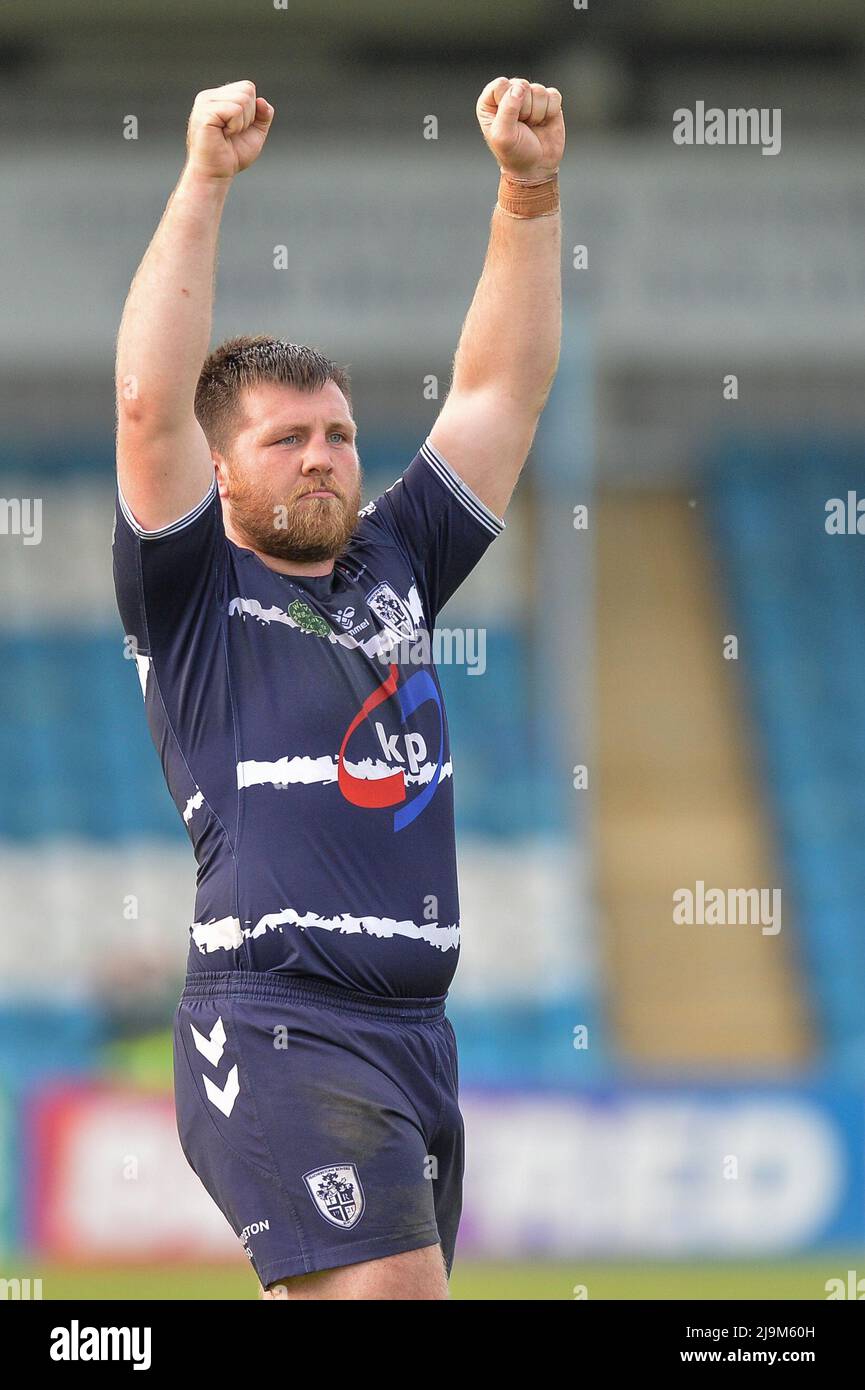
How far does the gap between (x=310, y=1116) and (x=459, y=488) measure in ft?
4.15

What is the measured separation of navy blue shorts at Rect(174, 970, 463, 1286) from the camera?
2.90 meters

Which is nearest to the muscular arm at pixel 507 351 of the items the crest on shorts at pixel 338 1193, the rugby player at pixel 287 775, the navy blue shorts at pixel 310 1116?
the rugby player at pixel 287 775

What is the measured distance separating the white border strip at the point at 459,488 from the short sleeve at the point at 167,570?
1.79 ft

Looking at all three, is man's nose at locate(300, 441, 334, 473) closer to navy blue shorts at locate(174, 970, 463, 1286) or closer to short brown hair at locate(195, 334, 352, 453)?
short brown hair at locate(195, 334, 352, 453)

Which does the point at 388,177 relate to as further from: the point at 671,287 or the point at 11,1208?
the point at 11,1208

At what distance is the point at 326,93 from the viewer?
12.2m

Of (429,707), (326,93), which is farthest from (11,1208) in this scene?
(326,93)

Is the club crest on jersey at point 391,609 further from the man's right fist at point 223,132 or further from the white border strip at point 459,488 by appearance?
the man's right fist at point 223,132

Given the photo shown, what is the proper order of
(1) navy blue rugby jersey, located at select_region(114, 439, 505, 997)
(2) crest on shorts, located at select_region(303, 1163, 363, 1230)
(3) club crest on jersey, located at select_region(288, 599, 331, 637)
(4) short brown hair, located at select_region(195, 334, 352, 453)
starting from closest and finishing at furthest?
(2) crest on shorts, located at select_region(303, 1163, 363, 1230), (1) navy blue rugby jersey, located at select_region(114, 439, 505, 997), (3) club crest on jersey, located at select_region(288, 599, 331, 637), (4) short brown hair, located at select_region(195, 334, 352, 453)

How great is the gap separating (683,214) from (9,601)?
226 inches

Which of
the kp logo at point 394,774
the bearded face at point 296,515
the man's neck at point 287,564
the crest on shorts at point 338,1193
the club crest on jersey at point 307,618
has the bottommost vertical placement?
the crest on shorts at point 338,1193

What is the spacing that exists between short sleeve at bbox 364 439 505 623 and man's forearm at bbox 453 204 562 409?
8.4 inches

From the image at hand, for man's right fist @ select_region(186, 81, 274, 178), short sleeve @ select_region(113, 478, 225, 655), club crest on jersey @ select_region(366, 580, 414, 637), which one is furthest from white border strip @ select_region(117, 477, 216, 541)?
man's right fist @ select_region(186, 81, 274, 178)

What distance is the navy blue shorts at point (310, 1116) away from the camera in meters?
2.90
